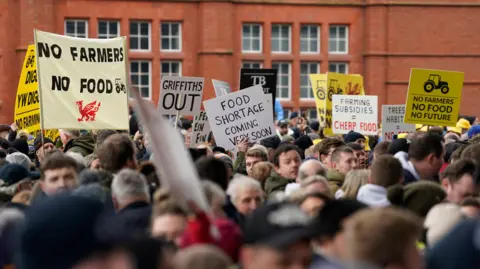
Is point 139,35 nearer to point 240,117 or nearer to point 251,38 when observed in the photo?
point 251,38

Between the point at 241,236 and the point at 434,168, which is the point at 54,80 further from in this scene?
the point at 241,236

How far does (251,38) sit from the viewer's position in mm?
46969

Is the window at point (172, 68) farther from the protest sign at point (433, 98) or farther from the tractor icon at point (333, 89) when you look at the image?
the protest sign at point (433, 98)

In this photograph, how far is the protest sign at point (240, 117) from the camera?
17.5m

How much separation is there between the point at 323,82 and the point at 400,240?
80.4 feet

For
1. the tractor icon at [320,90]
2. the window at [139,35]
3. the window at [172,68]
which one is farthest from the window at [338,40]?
the tractor icon at [320,90]

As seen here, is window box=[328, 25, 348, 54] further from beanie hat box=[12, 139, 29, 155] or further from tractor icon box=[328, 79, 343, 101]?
beanie hat box=[12, 139, 29, 155]

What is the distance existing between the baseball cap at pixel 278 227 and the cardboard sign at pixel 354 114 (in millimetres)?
16969

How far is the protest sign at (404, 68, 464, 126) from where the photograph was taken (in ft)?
61.9

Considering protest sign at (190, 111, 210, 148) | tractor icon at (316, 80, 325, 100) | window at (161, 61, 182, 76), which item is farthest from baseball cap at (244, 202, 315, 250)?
window at (161, 61, 182, 76)

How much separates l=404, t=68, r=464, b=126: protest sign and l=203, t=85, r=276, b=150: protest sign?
2.13 m

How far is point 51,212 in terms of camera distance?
505 centimetres

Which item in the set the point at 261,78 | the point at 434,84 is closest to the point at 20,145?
the point at 261,78

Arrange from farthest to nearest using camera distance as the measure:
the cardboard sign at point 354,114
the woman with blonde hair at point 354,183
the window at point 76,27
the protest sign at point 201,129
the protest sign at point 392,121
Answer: the window at point 76,27 < the cardboard sign at point 354,114 < the protest sign at point 392,121 < the protest sign at point 201,129 < the woman with blonde hair at point 354,183
